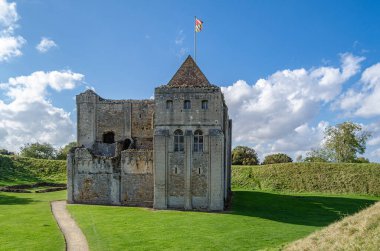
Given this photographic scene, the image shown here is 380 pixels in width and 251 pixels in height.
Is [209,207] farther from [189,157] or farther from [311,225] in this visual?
[311,225]

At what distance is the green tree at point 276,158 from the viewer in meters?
83.6

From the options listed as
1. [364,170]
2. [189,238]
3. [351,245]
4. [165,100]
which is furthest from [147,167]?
[364,170]

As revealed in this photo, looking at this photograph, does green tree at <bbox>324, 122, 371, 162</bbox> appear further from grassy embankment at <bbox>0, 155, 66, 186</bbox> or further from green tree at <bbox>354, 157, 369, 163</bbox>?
grassy embankment at <bbox>0, 155, 66, 186</bbox>

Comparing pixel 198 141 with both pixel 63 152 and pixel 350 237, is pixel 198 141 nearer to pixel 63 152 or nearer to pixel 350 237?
pixel 350 237

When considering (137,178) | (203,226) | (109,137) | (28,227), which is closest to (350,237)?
(203,226)

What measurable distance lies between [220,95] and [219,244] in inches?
624

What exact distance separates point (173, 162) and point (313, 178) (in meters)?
28.6

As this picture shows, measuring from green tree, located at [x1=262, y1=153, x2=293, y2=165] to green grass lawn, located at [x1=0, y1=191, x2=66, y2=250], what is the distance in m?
57.8

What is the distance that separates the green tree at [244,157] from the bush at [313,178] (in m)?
19.5

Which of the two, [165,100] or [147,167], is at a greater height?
[165,100]

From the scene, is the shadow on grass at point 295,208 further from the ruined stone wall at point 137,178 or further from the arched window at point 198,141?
the ruined stone wall at point 137,178

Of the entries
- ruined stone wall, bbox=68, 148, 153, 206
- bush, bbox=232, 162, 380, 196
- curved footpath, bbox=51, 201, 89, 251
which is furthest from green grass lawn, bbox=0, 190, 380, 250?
bush, bbox=232, 162, 380, 196

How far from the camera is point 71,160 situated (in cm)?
3641

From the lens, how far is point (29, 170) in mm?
61219
